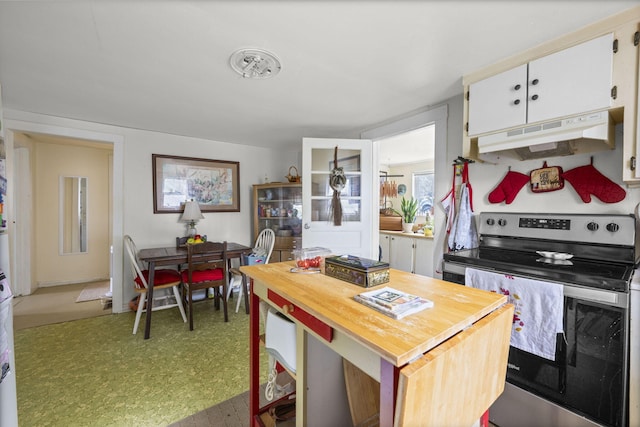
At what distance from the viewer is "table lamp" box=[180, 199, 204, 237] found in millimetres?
3417

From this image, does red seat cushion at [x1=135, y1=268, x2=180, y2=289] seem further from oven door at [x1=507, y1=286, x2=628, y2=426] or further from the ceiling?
oven door at [x1=507, y1=286, x2=628, y2=426]

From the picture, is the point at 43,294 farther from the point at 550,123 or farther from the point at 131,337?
the point at 550,123

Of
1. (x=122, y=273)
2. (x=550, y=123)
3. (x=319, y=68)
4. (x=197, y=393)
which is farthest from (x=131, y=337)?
(x=550, y=123)

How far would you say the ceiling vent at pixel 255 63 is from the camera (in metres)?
1.66

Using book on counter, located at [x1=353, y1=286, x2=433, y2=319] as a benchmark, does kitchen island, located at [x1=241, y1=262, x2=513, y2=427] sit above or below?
below

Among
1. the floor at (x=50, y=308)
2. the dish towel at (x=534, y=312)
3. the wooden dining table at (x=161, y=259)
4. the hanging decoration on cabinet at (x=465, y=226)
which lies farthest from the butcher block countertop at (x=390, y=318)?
the floor at (x=50, y=308)

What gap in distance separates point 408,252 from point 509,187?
2245 mm

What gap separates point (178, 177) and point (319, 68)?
2582 mm

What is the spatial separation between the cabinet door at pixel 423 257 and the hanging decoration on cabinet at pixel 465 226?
1653mm

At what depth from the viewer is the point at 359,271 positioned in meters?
1.14

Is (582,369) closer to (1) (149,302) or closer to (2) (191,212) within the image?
(1) (149,302)

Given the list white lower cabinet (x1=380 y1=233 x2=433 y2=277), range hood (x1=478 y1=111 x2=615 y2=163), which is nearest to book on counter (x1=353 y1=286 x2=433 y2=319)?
range hood (x1=478 y1=111 x2=615 y2=163)

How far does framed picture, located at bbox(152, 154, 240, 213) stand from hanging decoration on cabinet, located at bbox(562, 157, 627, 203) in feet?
11.9

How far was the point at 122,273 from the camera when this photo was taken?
3205 millimetres
